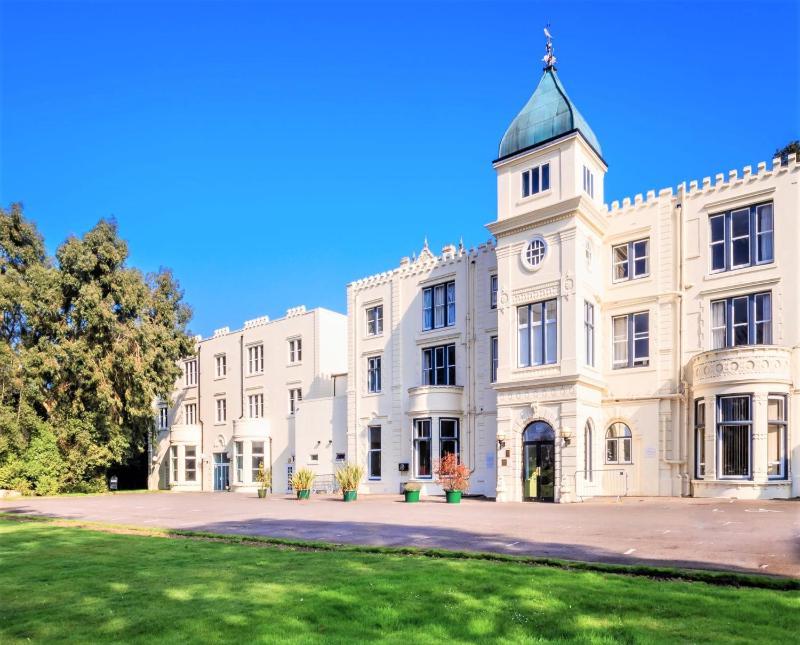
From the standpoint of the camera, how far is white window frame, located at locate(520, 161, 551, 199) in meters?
Answer: 26.5

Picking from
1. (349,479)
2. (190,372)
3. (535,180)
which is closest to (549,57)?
(535,180)

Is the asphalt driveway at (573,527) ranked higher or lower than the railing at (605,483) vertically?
higher

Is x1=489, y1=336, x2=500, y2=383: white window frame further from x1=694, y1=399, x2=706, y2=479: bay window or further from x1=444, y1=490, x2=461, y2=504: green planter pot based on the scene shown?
x1=694, y1=399, x2=706, y2=479: bay window

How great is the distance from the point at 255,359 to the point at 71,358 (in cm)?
1127

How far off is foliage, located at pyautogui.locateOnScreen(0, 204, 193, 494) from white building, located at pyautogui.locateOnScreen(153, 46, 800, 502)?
1883 centimetres

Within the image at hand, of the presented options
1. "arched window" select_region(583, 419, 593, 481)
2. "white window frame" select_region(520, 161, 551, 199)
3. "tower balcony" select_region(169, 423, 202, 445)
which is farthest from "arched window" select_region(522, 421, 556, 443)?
"tower balcony" select_region(169, 423, 202, 445)

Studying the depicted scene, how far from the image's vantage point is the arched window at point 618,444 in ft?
83.8

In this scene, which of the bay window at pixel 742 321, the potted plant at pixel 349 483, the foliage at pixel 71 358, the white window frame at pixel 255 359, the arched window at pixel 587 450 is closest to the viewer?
the bay window at pixel 742 321

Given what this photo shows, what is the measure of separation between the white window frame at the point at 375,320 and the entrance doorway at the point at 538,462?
11.9 metres

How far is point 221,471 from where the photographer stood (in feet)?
149

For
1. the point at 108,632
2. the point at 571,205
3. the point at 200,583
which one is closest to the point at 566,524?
the point at 200,583

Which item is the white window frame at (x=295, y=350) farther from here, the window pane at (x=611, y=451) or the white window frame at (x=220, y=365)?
the window pane at (x=611, y=451)

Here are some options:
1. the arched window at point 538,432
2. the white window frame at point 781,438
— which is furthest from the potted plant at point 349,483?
the white window frame at point 781,438

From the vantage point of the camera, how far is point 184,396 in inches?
1961
